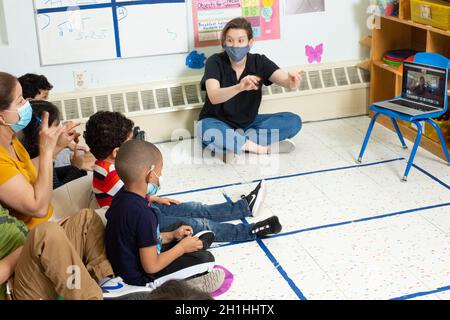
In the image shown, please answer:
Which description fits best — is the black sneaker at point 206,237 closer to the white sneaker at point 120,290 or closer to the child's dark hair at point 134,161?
the white sneaker at point 120,290

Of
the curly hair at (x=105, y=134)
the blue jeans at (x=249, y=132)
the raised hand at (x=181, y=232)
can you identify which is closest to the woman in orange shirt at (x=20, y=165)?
the curly hair at (x=105, y=134)

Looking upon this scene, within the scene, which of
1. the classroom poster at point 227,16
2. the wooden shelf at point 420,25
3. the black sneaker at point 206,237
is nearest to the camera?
the black sneaker at point 206,237

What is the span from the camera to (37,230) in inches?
74.4

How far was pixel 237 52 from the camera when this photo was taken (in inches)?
142

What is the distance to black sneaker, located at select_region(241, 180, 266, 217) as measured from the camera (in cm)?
294

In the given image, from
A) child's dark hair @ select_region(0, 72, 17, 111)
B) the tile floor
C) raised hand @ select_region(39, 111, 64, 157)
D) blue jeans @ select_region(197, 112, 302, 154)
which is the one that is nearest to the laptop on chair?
the tile floor

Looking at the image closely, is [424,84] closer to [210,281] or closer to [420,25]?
[420,25]

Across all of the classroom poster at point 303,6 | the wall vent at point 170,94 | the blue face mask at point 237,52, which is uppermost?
the classroom poster at point 303,6

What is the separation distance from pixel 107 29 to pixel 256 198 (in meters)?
1.58

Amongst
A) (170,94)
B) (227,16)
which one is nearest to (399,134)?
(227,16)

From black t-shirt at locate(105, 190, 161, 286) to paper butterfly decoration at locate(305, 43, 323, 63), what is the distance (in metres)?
2.41

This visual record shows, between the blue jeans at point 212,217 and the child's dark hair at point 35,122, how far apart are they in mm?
560

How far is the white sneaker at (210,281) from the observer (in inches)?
88.4

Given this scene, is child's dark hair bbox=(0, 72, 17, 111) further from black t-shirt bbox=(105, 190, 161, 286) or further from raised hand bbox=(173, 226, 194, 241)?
raised hand bbox=(173, 226, 194, 241)
